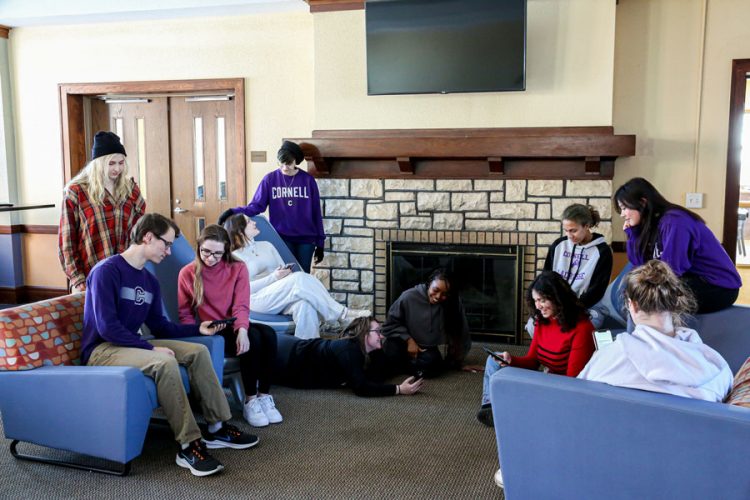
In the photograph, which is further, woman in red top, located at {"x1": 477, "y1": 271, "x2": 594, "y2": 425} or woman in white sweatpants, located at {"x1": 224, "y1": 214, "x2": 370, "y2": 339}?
woman in white sweatpants, located at {"x1": 224, "y1": 214, "x2": 370, "y2": 339}

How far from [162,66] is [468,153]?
2592 millimetres

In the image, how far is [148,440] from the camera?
3.19 metres

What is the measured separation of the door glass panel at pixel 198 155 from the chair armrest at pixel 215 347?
9.43 ft

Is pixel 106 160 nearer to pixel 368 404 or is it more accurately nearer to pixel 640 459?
pixel 368 404

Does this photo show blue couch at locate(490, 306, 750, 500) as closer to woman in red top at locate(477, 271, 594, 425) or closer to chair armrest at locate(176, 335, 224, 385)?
woman in red top at locate(477, 271, 594, 425)

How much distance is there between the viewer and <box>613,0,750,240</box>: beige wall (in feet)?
15.5

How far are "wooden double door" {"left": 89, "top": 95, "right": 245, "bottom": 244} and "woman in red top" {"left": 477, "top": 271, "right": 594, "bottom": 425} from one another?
324cm

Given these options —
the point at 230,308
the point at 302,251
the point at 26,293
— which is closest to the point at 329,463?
the point at 230,308

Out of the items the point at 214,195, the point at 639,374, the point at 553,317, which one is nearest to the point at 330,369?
the point at 553,317

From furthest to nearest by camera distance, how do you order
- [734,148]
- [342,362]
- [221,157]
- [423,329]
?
[221,157]
[734,148]
[423,329]
[342,362]

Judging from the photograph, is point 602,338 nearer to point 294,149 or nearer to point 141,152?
point 294,149

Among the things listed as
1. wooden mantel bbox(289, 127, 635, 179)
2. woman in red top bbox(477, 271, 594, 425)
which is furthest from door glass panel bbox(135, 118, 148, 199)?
woman in red top bbox(477, 271, 594, 425)

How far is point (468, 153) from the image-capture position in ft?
15.8

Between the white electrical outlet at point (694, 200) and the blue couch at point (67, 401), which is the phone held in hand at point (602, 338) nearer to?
the blue couch at point (67, 401)
